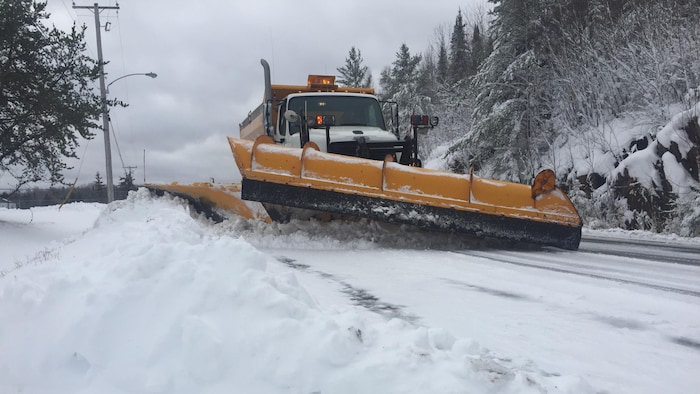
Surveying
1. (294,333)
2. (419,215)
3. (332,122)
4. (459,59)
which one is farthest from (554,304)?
(459,59)

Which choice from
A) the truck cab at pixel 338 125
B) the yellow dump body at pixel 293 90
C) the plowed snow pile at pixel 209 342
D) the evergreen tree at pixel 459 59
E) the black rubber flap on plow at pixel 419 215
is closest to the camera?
the plowed snow pile at pixel 209 342

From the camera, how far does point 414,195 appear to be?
19.5ft

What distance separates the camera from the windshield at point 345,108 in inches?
317

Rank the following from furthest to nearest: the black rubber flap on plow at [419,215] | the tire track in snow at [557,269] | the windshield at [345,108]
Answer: the windshield at [345,108], the black rubber flap on plow at [419,215], the tire track in snow at [557,269]

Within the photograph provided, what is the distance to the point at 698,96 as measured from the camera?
10.9m

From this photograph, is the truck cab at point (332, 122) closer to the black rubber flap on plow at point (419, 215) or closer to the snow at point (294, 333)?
the black rubber flap on plow at point (419, 215)

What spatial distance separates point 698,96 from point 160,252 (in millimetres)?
12432

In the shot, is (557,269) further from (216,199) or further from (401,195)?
(216,199)

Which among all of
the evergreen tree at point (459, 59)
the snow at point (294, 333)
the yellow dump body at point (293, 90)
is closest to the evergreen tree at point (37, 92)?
the yellow dump body at point (293, 90)

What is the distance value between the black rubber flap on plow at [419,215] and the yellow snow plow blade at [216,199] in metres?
A: 1.00

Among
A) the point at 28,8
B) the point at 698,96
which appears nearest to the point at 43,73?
the point at 28,8

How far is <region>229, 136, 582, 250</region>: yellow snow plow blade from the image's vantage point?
581 cm

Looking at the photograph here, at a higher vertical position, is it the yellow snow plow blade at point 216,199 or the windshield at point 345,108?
the windshield at point 345,108

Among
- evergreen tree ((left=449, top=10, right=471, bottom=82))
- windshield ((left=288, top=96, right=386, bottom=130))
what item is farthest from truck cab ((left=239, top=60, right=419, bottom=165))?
evergreen tree ((left=449, top=10, right=471, bottom=82))
